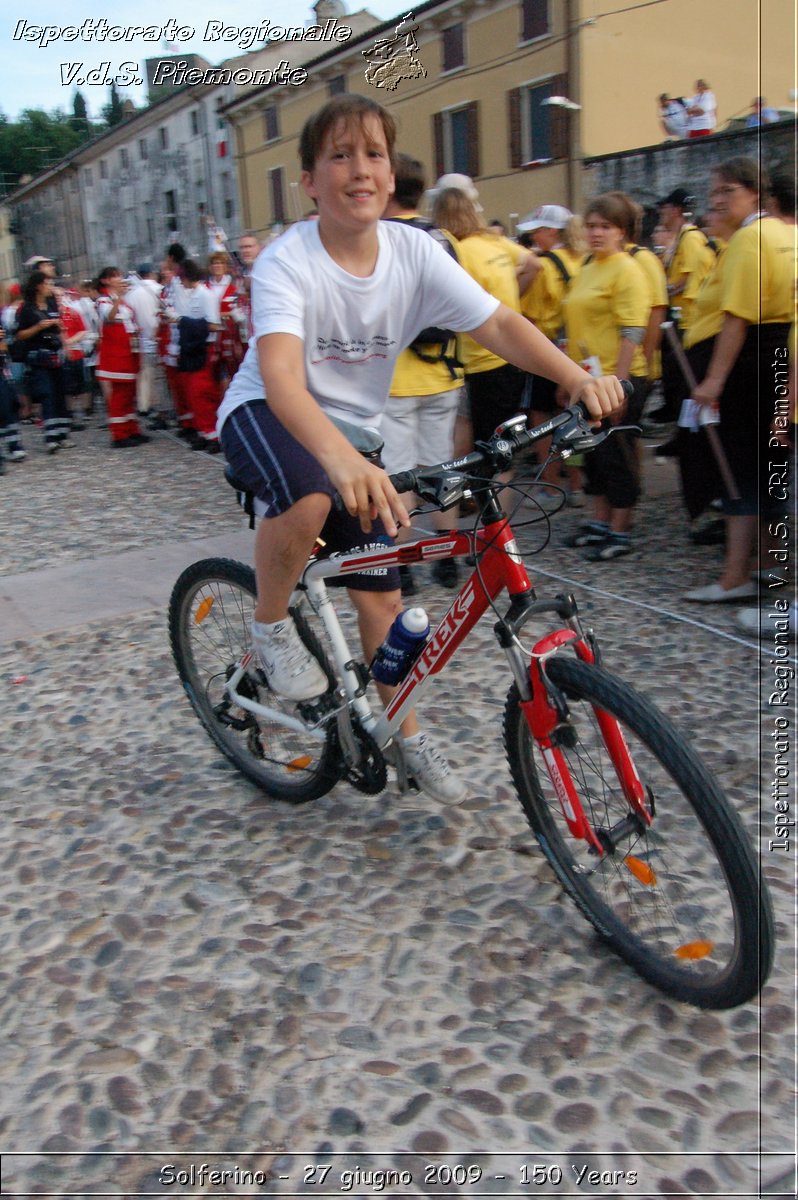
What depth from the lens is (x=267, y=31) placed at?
17.0 feet

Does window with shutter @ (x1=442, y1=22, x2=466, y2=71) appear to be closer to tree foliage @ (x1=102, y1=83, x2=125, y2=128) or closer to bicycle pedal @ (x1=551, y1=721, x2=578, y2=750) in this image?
tree foliage @ (x1=102, y1=83, x2=125, y2=128)

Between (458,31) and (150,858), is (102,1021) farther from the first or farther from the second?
(458,31)

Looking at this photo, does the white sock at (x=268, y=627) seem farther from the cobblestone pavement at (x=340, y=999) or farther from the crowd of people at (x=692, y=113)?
the crowd of people at (x=692, y=113)

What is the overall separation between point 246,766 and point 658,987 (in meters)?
1.57

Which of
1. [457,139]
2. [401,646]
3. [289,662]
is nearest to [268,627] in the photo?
[289,662]

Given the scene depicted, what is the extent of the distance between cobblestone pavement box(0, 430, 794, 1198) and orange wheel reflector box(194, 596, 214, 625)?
0.53 meters

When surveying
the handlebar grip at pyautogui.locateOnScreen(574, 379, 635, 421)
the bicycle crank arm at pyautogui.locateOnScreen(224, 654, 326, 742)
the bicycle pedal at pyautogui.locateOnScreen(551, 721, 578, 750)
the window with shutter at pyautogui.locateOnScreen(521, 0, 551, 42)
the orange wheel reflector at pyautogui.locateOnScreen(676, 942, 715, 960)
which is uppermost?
the window with shutter at pyautogui.locateOnScreen(521, 0, 551, 42)

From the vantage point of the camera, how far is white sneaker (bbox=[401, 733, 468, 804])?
112 inches

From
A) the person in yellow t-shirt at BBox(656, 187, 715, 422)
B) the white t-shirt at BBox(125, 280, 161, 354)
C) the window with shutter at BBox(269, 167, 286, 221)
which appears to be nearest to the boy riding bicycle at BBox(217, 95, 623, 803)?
the person in yellow t-shirt at BBox(656, 187, 715, 422)

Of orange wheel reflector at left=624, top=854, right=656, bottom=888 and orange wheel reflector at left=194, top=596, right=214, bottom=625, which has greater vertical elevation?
orange wheel reflector at left=194, top=596, right=214, bottom=625

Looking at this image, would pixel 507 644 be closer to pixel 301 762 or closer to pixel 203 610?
pixel 301 762

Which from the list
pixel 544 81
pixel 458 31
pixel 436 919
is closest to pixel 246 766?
pixel 436 919

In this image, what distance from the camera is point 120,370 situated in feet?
36.8

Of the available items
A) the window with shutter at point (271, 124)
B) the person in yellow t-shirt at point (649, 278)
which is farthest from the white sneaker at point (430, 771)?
the window with shutter at point (271, 124)
